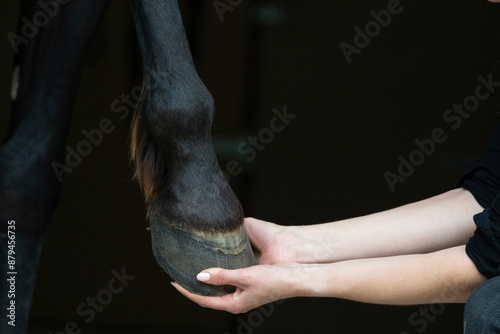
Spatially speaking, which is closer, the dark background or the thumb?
the thumb

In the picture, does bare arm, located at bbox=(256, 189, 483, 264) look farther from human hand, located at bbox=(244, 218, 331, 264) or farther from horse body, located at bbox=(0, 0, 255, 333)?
horse body, located at bbox=(0, 0, 255, 333)

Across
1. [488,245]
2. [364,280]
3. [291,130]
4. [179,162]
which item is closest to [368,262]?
[364,280]

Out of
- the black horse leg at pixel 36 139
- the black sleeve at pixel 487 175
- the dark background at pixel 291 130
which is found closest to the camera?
the black horse leg at pixel 36 139

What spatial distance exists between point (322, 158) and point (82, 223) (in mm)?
676

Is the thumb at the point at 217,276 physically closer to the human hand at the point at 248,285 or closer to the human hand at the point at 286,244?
the human hand at the point at 248,285

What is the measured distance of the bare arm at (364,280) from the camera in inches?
29.9

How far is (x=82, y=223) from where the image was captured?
2.05 meters

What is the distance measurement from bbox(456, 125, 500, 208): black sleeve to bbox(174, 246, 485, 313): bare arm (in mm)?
172

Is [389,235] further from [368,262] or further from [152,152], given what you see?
[152,152]

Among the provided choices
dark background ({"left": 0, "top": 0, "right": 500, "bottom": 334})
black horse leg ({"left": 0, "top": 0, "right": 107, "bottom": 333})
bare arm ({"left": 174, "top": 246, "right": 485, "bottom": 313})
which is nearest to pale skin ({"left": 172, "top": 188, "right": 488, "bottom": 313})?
bare arm ({"left": 174, "top": 246, "right": 485, "bottom": 313})

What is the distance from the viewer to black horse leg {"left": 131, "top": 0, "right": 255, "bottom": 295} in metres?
0.70

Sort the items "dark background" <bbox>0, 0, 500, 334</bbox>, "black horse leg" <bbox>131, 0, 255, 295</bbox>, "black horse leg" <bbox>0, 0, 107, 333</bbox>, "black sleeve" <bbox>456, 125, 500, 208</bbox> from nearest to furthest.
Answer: "black horse leg" <bbox>131, 0, 255, 295</bbox> < "black horse leg" <bbox>0, 0, 107, 333</bbox> < "black sleeve" <bbox>456, 125, 500, 208</bbox> < "dark background" <bbox>0, 0, 500, 334</bbox>

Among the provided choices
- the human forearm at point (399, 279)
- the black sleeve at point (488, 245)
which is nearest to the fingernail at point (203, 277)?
the human forearm at point (399, 279)

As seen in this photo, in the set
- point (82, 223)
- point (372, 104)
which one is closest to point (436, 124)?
point (372, 104)
